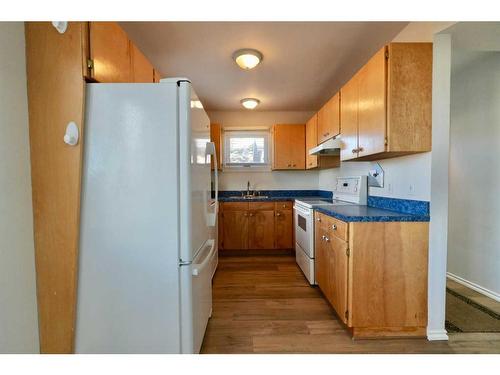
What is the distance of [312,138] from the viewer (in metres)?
3.32

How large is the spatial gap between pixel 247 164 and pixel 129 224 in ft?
9.63

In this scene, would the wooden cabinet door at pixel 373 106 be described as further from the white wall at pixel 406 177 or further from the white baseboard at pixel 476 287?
the white baseboard at pixel 476 287

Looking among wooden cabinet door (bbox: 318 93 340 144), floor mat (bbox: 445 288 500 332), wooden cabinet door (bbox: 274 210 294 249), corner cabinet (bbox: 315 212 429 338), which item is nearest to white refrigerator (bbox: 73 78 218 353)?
corner cabinet (bbox: 315 212 429 338)

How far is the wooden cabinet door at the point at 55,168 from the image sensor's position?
1.18 m

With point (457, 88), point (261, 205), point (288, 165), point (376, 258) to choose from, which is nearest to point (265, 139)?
point (288, 165)

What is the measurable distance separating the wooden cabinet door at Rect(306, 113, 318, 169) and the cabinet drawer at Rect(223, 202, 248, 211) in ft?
3.87

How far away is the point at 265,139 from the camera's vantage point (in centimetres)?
402

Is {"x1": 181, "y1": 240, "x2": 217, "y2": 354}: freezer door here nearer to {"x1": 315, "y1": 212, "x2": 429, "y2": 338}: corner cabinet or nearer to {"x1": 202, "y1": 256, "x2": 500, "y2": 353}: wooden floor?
{"x1": 202, "y1": 256, "x2": 500, "y2": 353}: wooden floor

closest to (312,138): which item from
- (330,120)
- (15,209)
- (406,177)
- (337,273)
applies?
(330,120)

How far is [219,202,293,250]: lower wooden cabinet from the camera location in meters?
3.52

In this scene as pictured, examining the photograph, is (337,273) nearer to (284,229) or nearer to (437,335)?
(437,335)

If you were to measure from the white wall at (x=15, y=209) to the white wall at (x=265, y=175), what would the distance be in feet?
9.57
